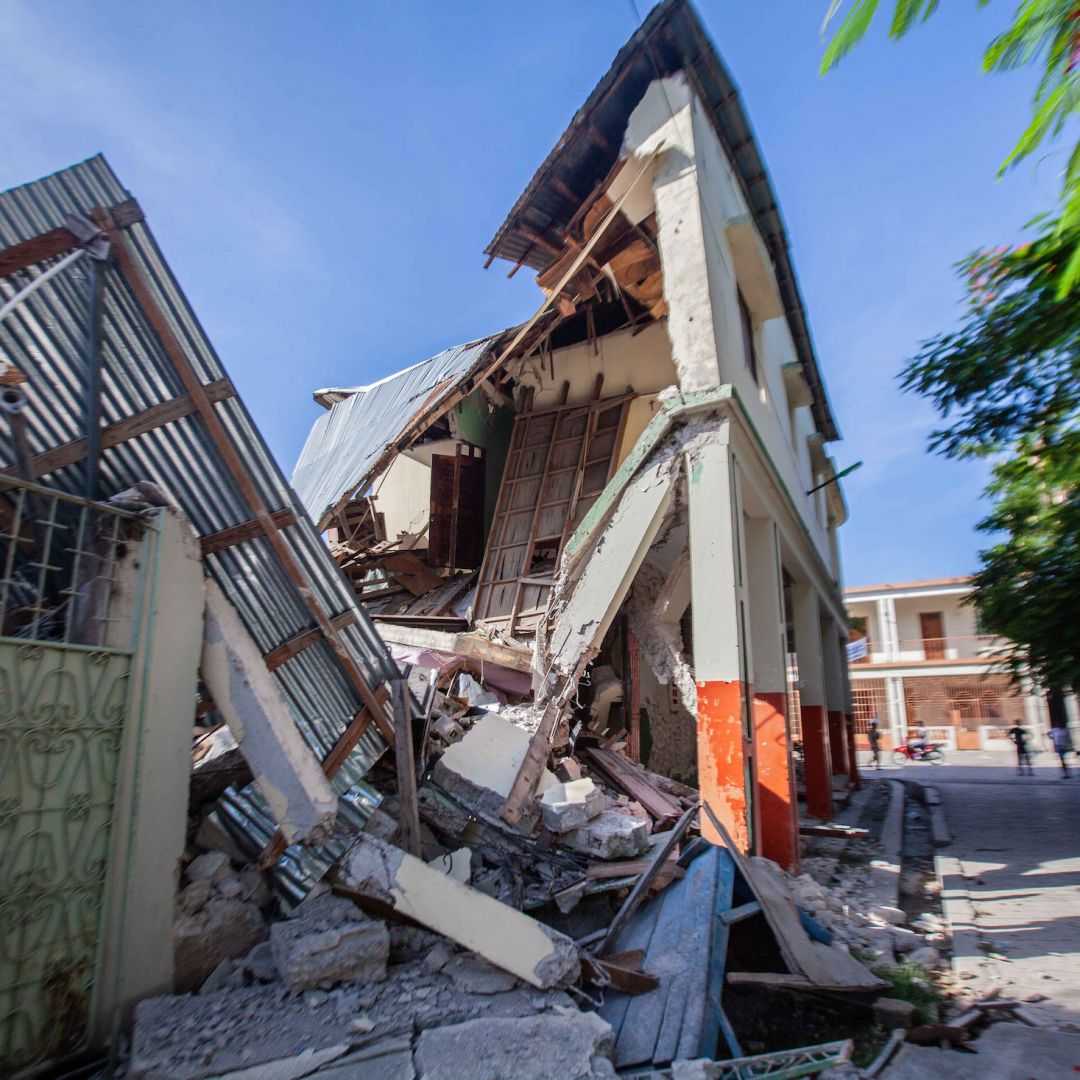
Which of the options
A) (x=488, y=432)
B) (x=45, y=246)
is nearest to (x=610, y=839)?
(x=45, y=246)

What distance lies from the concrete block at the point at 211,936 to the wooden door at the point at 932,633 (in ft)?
113

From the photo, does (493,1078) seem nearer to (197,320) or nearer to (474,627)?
(197,320)

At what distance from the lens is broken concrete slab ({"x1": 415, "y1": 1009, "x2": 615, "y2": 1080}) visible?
2855 millimetres

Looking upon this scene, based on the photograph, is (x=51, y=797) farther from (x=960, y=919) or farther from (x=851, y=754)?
(x=851, y=754)

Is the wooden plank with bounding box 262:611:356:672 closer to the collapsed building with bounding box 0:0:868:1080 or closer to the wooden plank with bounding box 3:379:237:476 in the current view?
the collapsed building with bounding box 0:0:868:1080

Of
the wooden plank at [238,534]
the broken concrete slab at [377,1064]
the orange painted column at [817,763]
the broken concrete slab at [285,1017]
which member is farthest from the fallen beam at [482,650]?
the orange painted column at [817,763]

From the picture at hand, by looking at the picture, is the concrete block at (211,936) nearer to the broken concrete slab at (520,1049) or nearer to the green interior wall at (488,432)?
the broken concrete slab at (520,1049)

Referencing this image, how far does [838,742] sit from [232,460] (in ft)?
46.5

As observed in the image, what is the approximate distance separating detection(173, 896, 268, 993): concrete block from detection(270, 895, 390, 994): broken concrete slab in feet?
0.78

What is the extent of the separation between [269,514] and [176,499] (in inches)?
22.0

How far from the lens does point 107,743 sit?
11.0 ft

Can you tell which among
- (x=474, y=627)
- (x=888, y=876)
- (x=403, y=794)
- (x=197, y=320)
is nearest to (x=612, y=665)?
(x=474, y=627)

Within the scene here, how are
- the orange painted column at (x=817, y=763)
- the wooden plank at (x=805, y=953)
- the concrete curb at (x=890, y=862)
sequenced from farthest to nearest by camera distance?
the orange painted column at (x=817, y=763), the concrete curb at (x=890, y=862), the wooden plank at (x=805, y=953)

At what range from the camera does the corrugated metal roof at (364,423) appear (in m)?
9.62
